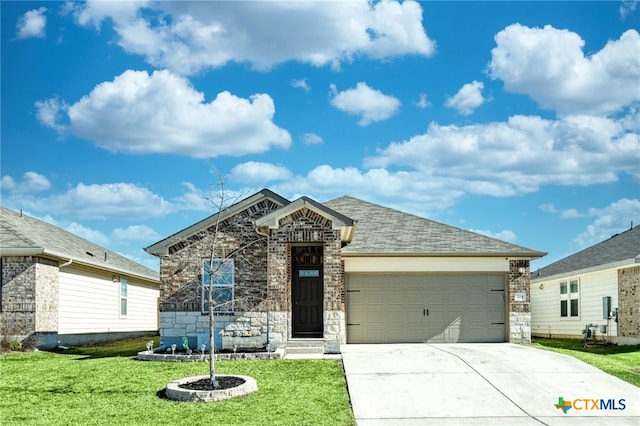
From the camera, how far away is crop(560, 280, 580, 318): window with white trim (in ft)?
89.9

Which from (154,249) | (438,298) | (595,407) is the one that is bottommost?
(595,407)

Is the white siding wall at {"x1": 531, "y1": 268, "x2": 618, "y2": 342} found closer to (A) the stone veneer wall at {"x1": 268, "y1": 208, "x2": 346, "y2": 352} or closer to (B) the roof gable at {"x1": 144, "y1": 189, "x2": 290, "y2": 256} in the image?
(A) the stone veneer wall at {"x1": 268, "y1": 208, "x2": 346, "y2": 352}

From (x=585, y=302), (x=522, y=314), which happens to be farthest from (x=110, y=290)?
(x=585, y=302)

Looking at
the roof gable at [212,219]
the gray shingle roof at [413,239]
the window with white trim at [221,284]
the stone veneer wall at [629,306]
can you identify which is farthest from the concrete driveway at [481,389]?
the stone veneer wall at [629,306]

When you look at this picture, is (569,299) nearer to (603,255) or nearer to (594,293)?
(594,293)

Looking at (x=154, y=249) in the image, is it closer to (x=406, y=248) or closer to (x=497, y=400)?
(x=406, y=248)

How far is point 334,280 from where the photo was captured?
18.8 metres

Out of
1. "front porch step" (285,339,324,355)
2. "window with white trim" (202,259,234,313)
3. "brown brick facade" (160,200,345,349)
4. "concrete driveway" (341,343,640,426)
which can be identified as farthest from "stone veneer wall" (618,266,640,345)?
"window with white trim" (202,259,234,313)

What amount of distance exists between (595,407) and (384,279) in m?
8.89

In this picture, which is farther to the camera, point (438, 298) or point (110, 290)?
point (110, 290)

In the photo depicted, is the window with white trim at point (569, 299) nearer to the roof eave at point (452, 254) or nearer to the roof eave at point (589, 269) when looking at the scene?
the roof eave at point (589, 269)

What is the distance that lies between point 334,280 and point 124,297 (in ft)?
46.9

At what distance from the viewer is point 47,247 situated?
72.1 ft

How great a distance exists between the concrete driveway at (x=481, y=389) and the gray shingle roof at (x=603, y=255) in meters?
7.37
